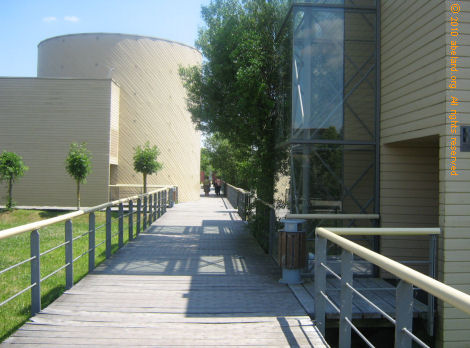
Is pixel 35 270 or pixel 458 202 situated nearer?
pixel 35 270

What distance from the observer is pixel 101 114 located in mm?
21375

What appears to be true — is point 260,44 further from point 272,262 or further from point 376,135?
point 272,262

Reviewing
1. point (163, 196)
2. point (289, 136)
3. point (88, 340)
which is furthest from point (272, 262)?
point (163, 196)

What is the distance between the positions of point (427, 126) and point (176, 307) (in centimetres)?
352

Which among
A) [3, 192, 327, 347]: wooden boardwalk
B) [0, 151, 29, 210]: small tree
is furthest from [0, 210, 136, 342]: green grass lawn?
[0, 151, 29, 210]: small tree

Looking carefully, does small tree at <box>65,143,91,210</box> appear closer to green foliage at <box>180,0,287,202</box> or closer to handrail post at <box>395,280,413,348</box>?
green foliage at <box>180,0,287,202</box>

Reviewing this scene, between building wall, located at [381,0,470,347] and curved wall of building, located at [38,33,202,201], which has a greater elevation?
curved wall of building, located at [38,33,202,201]

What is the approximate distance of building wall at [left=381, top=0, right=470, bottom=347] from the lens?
4.91 metres

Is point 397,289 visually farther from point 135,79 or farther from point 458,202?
point 135,79

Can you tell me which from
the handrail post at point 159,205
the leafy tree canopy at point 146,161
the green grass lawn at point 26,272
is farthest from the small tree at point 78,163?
the handrail post at point 159,205

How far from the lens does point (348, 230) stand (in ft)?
13.1

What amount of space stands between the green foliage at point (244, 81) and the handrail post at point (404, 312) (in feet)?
18.7

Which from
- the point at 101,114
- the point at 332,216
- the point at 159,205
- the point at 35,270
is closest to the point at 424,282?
the point at 35,270

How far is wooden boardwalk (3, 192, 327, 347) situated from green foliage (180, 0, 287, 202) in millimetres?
2491
